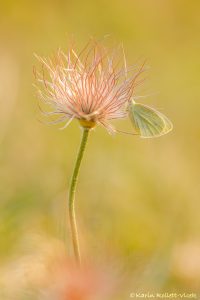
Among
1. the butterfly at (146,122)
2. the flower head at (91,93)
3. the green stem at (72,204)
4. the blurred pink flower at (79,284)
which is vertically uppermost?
the flower head at (91,93)

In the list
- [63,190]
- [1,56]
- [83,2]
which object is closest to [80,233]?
[63,190]

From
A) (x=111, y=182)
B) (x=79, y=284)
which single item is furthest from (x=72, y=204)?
(x=111, y=182)

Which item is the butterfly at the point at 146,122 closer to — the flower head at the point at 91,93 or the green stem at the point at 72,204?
the flower head at the point at 91,93

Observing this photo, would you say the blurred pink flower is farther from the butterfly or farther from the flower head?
the butterfly

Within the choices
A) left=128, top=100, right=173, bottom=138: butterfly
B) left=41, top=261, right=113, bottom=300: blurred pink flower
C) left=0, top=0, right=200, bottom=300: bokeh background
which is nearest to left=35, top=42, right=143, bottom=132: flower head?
left=128, top=100, right=173, bottom=138: butterfly

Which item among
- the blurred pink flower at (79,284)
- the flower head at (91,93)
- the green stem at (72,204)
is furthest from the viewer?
the flower head at (91,93)

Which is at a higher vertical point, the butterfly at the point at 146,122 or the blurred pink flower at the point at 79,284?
the butterfly at the point at 146,122

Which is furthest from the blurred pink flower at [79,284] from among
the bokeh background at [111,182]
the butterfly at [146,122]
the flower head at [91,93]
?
the butterfly at [146,122]
